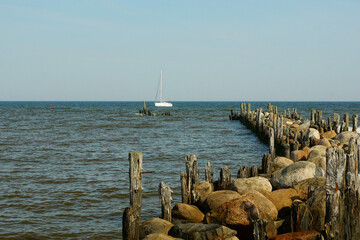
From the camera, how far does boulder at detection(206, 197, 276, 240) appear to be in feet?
26.0

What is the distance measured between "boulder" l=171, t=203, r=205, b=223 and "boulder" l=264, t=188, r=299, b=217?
1574mm

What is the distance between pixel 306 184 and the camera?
32.3 ft

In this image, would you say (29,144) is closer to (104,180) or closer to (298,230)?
(104,180)

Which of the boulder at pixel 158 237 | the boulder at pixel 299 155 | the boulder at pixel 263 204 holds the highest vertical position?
the boulder at pixel 299 155

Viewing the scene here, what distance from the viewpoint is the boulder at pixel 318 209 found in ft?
25.4

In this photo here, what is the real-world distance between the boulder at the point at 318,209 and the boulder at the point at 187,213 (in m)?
2.43

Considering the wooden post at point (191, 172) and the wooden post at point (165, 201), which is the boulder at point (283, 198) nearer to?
the wooden post at point (191, 172)

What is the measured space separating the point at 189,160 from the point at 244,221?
273 centimetres

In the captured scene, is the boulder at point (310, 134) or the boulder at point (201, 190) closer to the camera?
the boulder at point (201, 190)

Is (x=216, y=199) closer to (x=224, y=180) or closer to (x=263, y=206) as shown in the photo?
(x=263, y=206)

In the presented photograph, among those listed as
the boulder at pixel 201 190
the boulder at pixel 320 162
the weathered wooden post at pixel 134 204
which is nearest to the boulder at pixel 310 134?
the boulder at pixel 320 162

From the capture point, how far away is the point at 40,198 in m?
11.7

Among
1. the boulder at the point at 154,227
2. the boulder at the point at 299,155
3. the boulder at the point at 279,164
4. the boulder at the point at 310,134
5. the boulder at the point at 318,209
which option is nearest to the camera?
the boulder at the point at 318,209

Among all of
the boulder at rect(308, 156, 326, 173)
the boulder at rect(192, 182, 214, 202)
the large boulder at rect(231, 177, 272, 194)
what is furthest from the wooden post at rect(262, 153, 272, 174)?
the boulder at rect(192, 182, 214, 202)
